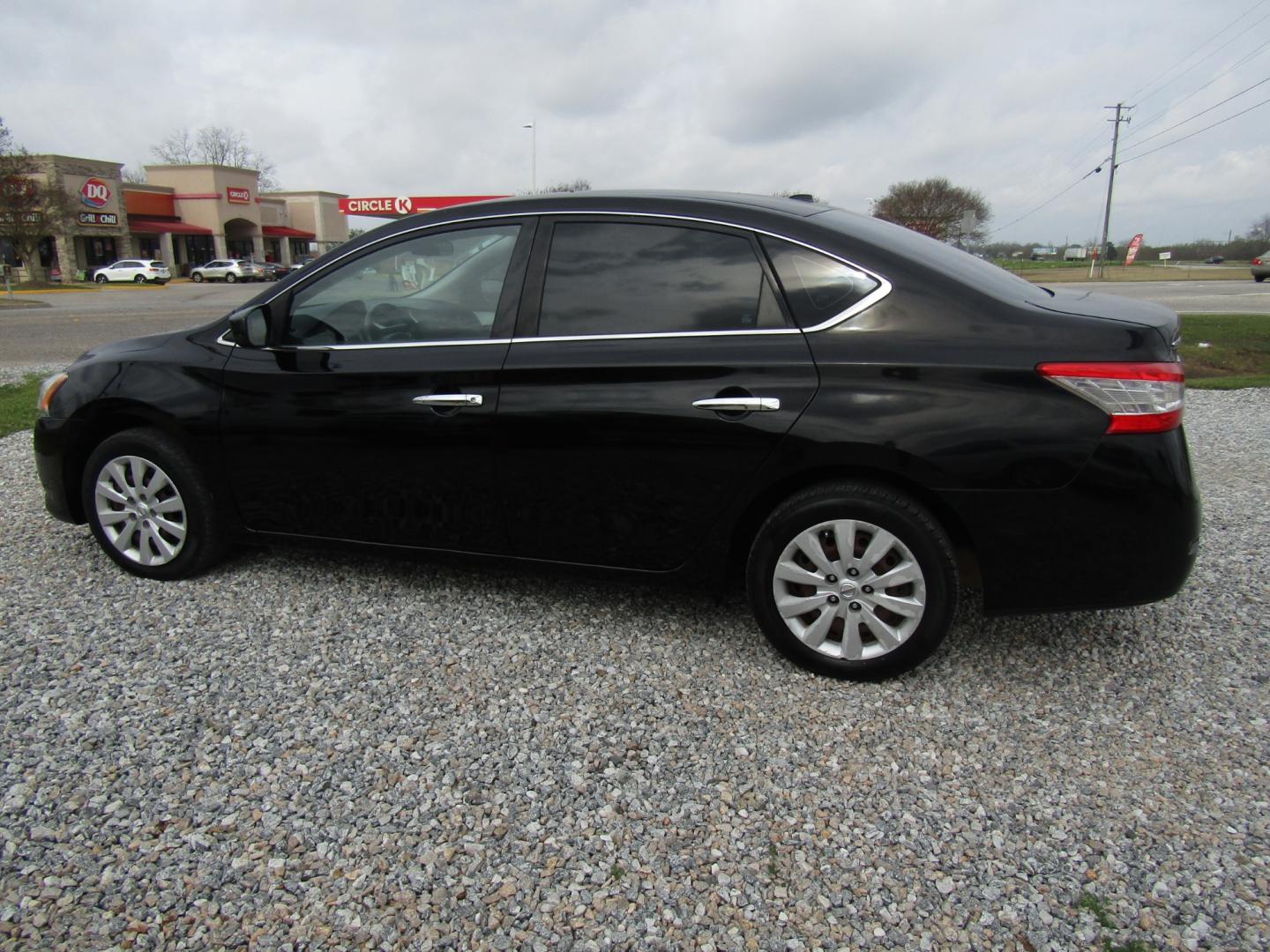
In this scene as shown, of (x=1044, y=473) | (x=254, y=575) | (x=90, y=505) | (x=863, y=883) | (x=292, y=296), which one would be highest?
(x=292, y=296)

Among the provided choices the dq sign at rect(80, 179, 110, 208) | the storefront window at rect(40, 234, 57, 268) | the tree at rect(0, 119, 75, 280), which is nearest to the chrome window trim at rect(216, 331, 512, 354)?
the tree at rect(0, 119, 75, 280)

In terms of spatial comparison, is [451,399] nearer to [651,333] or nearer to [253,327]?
[651,333]

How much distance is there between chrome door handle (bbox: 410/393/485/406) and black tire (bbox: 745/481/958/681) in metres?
1.18

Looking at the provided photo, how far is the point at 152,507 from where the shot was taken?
3.95 m

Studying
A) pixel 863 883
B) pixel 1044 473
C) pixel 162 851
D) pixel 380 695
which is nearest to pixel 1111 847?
pixel 863 883

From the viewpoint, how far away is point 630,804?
2477 mm

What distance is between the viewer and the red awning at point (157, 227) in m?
51.5

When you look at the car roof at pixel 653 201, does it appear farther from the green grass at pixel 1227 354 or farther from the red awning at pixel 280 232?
the red awning at pixel 280 232

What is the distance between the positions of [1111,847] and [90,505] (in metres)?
4.23

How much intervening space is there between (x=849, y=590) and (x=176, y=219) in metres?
62.5

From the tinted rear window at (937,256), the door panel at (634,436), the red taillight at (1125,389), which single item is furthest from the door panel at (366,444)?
the red taillight at (1125,389)

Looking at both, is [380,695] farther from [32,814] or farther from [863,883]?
[863,883]

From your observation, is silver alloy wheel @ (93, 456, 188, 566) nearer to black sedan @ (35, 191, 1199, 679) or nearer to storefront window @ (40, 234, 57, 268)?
black sedan @ (35, 191, 1199, 679)

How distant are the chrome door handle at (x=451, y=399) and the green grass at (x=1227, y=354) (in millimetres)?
9323
